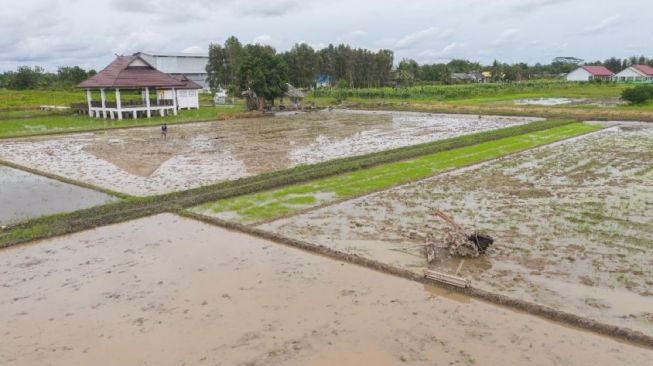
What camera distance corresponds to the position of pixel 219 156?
20.2 metres

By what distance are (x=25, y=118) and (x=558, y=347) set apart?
3746 cm

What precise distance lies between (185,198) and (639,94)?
36.9 metres

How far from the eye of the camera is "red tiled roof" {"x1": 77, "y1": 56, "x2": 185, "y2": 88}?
34406 mm

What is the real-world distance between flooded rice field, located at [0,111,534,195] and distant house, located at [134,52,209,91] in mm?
43039

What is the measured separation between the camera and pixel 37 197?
14.0 metres

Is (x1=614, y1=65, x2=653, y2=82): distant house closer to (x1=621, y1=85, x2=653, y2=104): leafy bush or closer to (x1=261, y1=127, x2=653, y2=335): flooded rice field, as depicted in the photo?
(x1=621, y1=85, x2=653, y2=104): leafy bush

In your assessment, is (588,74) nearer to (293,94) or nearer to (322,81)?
(322,81)

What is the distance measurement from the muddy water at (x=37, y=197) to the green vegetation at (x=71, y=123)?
500 inches

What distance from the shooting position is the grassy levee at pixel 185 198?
429 inches

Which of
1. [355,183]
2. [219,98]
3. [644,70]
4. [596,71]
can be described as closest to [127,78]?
[219,98]

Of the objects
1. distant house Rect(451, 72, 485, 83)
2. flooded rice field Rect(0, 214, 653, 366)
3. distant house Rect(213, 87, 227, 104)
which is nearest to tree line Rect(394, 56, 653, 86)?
distant house Rect(451, 72, 485, 83)

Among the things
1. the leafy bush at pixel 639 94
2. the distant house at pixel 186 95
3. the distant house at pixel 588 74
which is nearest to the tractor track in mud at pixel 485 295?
the distant house at pixel 186 95

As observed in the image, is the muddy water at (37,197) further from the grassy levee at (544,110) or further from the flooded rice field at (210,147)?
the grassy levee at (544,110)

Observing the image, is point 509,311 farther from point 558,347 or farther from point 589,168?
point 589,168
